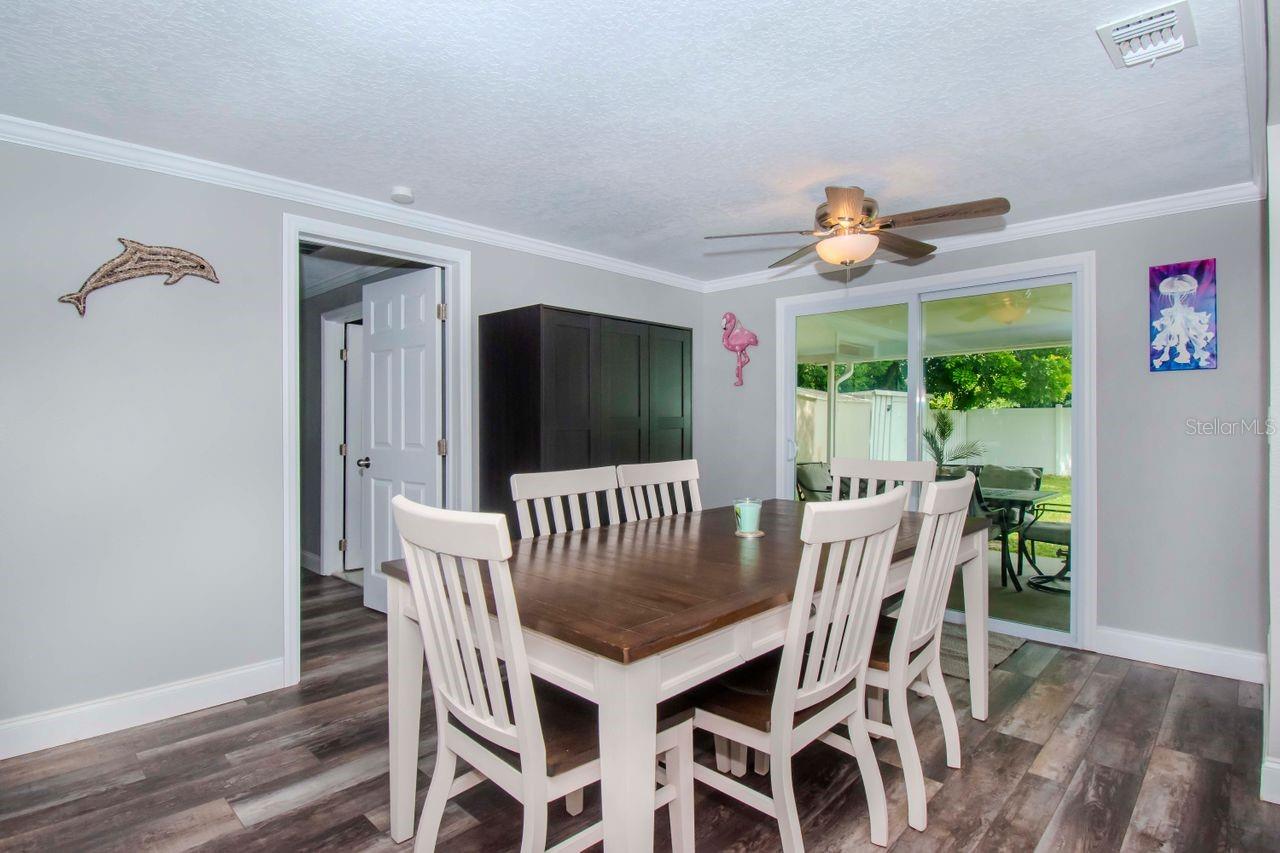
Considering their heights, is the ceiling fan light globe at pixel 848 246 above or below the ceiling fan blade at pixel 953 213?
below

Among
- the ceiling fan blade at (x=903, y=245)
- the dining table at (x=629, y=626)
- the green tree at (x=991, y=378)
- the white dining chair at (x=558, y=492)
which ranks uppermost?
the ceiling fan blade at (x=903, y=245)

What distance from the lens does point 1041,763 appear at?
7.41ft

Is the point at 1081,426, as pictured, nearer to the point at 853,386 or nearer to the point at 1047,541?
the point at 1047,541

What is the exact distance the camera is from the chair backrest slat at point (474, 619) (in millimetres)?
1288

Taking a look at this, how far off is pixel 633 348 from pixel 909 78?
6.77 ft

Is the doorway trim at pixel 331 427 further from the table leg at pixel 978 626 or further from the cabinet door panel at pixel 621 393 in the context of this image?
the table leg at pixel 978 626

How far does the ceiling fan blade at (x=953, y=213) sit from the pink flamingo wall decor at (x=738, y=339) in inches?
82.8

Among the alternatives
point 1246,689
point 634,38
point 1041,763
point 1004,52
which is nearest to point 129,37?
point 634,38

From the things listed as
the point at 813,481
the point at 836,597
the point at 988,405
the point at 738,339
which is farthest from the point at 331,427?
the point at 988,405

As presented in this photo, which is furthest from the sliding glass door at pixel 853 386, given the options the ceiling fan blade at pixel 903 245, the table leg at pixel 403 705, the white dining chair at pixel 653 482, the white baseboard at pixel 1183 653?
the table leg at pixel 403 705

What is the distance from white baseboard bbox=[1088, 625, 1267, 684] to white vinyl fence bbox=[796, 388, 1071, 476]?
2.79 ft

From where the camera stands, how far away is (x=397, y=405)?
389 centimetres

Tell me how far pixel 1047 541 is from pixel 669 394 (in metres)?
2.29

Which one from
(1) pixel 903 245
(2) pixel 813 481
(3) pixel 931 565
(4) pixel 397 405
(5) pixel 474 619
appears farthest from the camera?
(2) pixel 813 481
